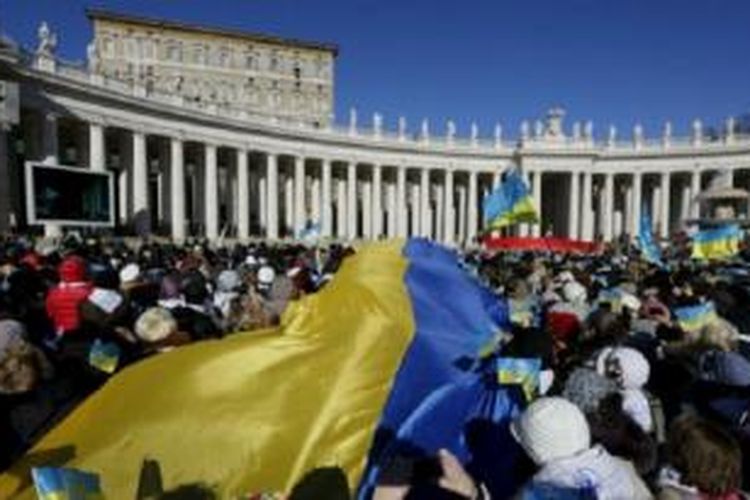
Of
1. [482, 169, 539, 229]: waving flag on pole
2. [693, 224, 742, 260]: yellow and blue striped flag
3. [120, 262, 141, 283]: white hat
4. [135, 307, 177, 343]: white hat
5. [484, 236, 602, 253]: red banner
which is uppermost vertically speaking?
[482, 169, 539, 229]: waving flag on pole

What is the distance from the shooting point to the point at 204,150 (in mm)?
71500

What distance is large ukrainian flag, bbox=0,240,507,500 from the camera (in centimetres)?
582

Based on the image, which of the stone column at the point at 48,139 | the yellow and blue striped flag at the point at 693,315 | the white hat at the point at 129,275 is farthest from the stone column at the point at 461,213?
the yellow and blue striped flag at the point at 693,315

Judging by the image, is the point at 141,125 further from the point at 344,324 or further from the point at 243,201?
the point at 344,324

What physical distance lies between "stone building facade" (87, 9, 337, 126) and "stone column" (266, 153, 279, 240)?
1557 centimetres

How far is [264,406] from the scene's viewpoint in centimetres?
601

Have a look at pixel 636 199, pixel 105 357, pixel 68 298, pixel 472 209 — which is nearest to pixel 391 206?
pixel 472 209

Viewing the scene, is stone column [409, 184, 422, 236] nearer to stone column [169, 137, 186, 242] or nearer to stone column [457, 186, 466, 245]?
stone column [457, 186, 466, 245]

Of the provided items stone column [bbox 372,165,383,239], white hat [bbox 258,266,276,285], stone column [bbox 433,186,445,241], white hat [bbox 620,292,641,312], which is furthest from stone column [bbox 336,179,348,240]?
white hat [bbox 620,292,641,312]

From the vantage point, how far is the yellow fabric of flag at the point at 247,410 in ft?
19.1

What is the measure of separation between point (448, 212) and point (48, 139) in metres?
51.7

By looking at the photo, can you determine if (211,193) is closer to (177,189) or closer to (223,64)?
(177,189)

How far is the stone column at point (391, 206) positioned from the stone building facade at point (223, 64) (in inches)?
490

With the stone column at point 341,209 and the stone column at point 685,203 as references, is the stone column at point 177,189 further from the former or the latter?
the stone column at point 685,203
